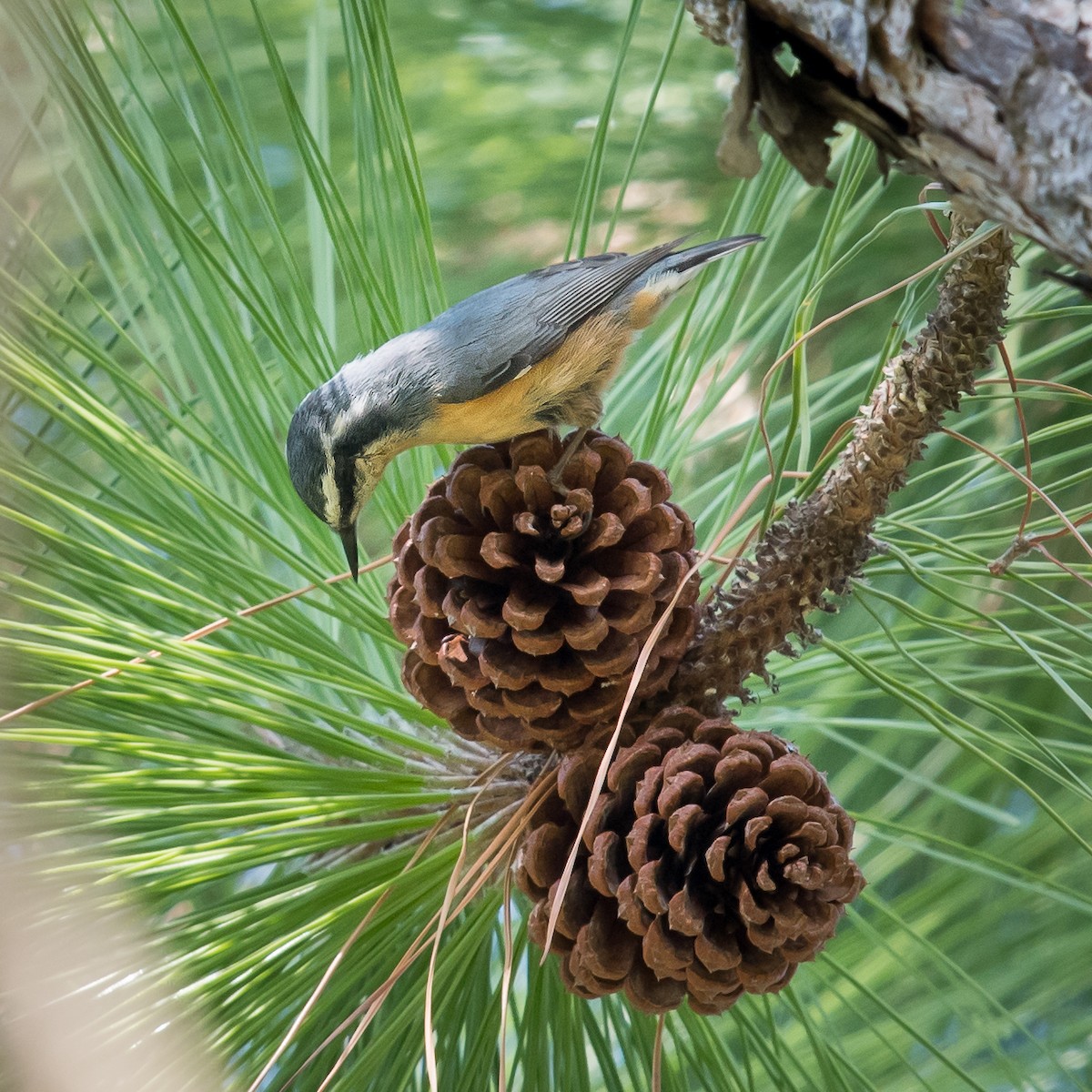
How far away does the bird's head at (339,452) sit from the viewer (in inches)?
39.6

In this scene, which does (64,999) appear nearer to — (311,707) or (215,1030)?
(215,1030)

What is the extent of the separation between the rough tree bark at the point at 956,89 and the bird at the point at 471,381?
53cm

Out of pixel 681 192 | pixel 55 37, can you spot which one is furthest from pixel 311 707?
pixel 681 192

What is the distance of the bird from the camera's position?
1031 millimetres

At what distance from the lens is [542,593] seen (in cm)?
82

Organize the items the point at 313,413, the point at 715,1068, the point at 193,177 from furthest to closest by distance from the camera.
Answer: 1. the point at 193,177
2. the point at 313,413
3. the point at 715,1068

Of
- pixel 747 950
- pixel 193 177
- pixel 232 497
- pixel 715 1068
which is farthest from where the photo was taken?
pixel 193 177

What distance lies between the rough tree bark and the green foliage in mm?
200

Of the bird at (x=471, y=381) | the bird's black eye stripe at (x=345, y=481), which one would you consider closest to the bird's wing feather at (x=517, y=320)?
the bird at (x=471, y=381)

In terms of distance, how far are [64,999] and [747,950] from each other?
0.46 m

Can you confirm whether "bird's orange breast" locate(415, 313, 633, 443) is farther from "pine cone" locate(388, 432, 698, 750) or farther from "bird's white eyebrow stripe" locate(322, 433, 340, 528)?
"pine cone" locate(388, 432, 698, 750)

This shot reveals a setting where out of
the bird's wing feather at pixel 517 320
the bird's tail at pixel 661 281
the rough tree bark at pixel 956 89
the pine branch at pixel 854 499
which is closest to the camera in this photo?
the rough tree bark at pixel 956 89

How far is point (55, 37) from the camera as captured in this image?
763mm

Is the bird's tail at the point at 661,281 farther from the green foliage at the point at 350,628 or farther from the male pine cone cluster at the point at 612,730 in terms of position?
the male pine cone cluster at the point at 612,730
